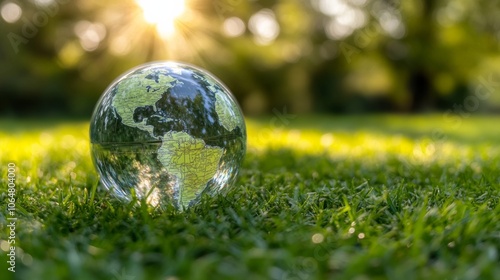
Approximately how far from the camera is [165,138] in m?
2.68

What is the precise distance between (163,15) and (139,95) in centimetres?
956

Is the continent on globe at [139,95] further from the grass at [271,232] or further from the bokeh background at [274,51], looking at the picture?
the bokeh background at [274,51]

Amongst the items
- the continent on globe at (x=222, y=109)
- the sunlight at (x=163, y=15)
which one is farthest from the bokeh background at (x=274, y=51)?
the continent on globe at (x=222, y=109)

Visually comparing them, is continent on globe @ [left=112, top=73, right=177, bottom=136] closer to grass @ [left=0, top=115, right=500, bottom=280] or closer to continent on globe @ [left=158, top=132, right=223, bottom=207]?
continent on globe @ [left=158, top=132, right=223, bottom=207]

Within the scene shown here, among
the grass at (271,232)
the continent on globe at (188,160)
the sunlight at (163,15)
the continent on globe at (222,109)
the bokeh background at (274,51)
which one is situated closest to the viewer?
the grass at (271,232)

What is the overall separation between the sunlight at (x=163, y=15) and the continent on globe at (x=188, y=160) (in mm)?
8600

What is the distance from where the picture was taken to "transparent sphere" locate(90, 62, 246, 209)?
2686mm

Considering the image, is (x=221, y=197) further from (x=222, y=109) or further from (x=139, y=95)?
(x=139, y=95)

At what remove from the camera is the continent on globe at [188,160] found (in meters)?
2.67

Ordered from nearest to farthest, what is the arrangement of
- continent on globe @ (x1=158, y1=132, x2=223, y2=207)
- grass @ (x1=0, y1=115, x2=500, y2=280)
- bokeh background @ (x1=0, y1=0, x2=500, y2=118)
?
1. grass @ (x1=0, y1=115, x2=500, y2=280)
2. continent on globe @ (x1=158, y1=132, x2=223, y2=207)
3. bokeh background @ (x1=0, y1=0, x2=500, y2=118)

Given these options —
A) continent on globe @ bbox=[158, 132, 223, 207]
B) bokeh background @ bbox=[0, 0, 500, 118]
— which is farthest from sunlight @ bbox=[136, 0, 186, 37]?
continent on globe @ bbox=[158, 132, 223, 207]

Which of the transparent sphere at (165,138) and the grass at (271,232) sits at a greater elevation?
the transparent sphere at (165,138)

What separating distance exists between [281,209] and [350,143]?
4480 mm

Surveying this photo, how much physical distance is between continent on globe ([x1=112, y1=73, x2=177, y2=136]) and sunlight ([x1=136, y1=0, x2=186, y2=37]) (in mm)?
8333
